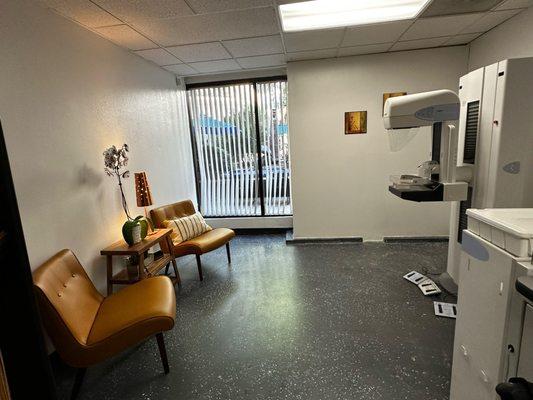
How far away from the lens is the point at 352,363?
6.30 ft

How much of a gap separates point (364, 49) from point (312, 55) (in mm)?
637

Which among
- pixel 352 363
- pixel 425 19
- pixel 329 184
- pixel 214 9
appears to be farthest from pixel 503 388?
pixel 329 184

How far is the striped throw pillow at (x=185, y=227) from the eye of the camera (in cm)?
329

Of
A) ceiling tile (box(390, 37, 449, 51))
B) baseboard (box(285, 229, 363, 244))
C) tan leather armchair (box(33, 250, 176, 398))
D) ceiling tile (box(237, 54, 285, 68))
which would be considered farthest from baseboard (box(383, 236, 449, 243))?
tan leather armchair (box(33, 250, 176, 398))

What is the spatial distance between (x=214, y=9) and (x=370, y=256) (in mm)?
3146

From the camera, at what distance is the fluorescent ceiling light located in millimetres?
2660

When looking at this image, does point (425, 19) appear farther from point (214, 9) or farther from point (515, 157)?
point (214, 9)

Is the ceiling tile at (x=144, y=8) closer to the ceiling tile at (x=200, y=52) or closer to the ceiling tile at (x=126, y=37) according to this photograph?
the ceiling tile at (x=126, y=37)

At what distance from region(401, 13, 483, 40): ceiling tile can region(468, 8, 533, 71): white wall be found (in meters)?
0.34

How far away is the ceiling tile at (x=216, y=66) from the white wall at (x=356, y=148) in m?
0.81

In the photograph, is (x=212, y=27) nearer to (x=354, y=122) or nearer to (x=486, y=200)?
A: (x=354, y=122)

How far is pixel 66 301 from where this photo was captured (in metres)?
1.82

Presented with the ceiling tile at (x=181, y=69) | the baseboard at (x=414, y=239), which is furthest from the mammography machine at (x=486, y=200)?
the ceiling tile at (x=181, y=69)

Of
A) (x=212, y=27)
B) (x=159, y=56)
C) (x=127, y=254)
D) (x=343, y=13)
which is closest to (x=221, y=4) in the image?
(x=212, y=27)
